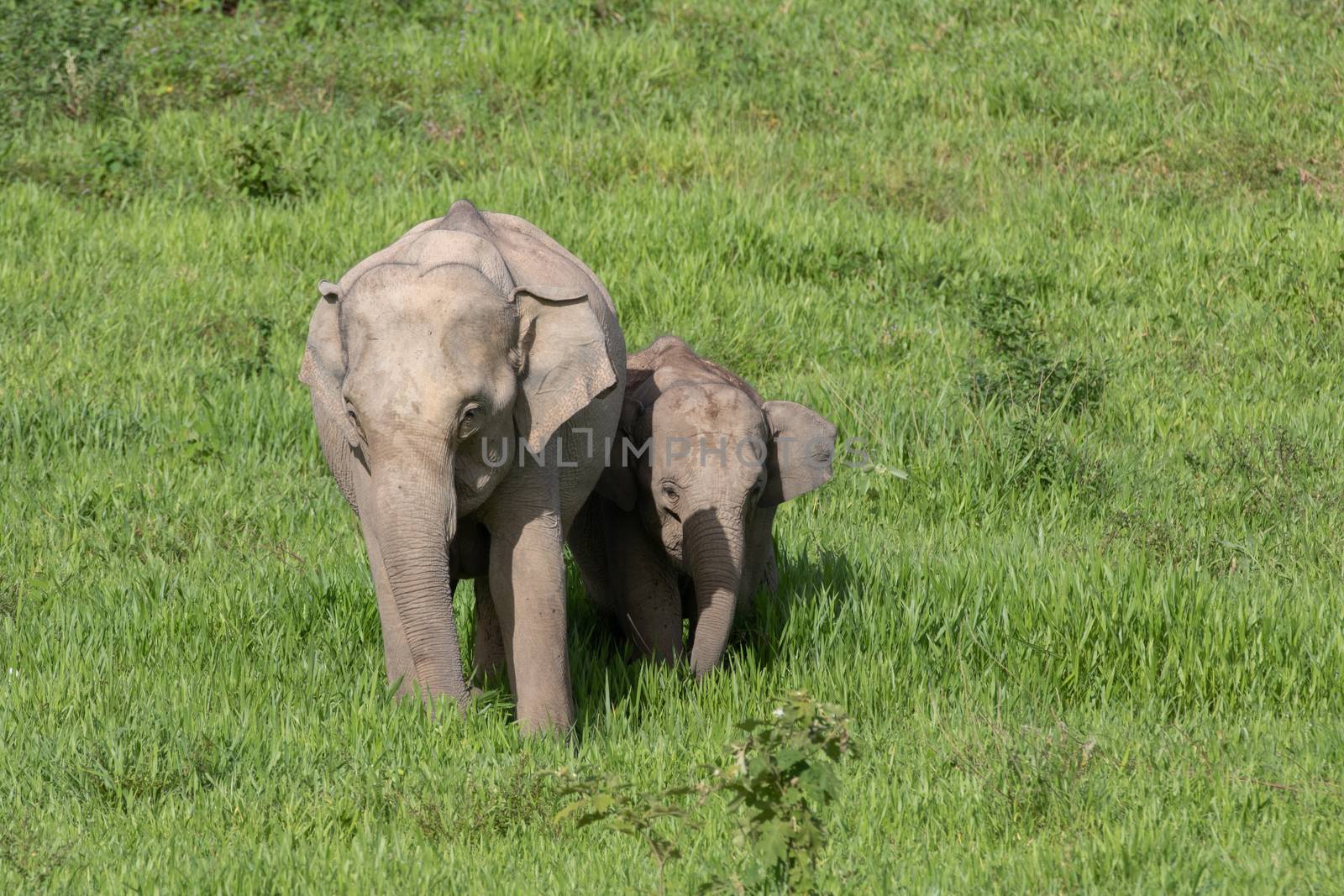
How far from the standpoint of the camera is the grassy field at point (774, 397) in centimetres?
514

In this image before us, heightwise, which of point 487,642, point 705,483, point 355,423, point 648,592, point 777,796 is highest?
point 355,423

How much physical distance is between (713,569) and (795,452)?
76 centimetres

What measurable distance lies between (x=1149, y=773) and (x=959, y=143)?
26.7 feet

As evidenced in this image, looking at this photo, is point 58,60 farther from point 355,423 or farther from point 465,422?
point 465,422

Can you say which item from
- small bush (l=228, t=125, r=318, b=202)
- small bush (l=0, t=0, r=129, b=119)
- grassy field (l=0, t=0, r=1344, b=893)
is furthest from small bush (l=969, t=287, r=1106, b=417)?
small bush (l=0, t=0, r=129, b=119)

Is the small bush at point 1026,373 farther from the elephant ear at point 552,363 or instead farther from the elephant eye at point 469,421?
the elephant eye at point 469,421

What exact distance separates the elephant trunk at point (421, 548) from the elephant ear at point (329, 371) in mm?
336

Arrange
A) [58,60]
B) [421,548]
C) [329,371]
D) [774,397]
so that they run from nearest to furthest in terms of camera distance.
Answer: [421,548]
[329,371]
[774,397]
[58,60]

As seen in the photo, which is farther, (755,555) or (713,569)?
(755,555)

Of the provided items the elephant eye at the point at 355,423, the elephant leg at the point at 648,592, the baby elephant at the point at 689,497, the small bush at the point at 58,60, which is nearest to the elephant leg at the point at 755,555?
the baby elephant at the point at 689,497

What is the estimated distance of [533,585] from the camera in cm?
570

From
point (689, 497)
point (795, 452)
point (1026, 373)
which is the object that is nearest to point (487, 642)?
point (689, 497)

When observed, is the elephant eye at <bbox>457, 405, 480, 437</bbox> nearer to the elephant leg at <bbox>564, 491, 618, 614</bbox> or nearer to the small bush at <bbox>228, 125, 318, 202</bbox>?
the elephant leg at <bbox>564, 491, 618, 614</bbox>

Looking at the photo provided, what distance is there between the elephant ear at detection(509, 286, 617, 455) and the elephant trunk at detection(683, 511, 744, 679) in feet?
2.25
